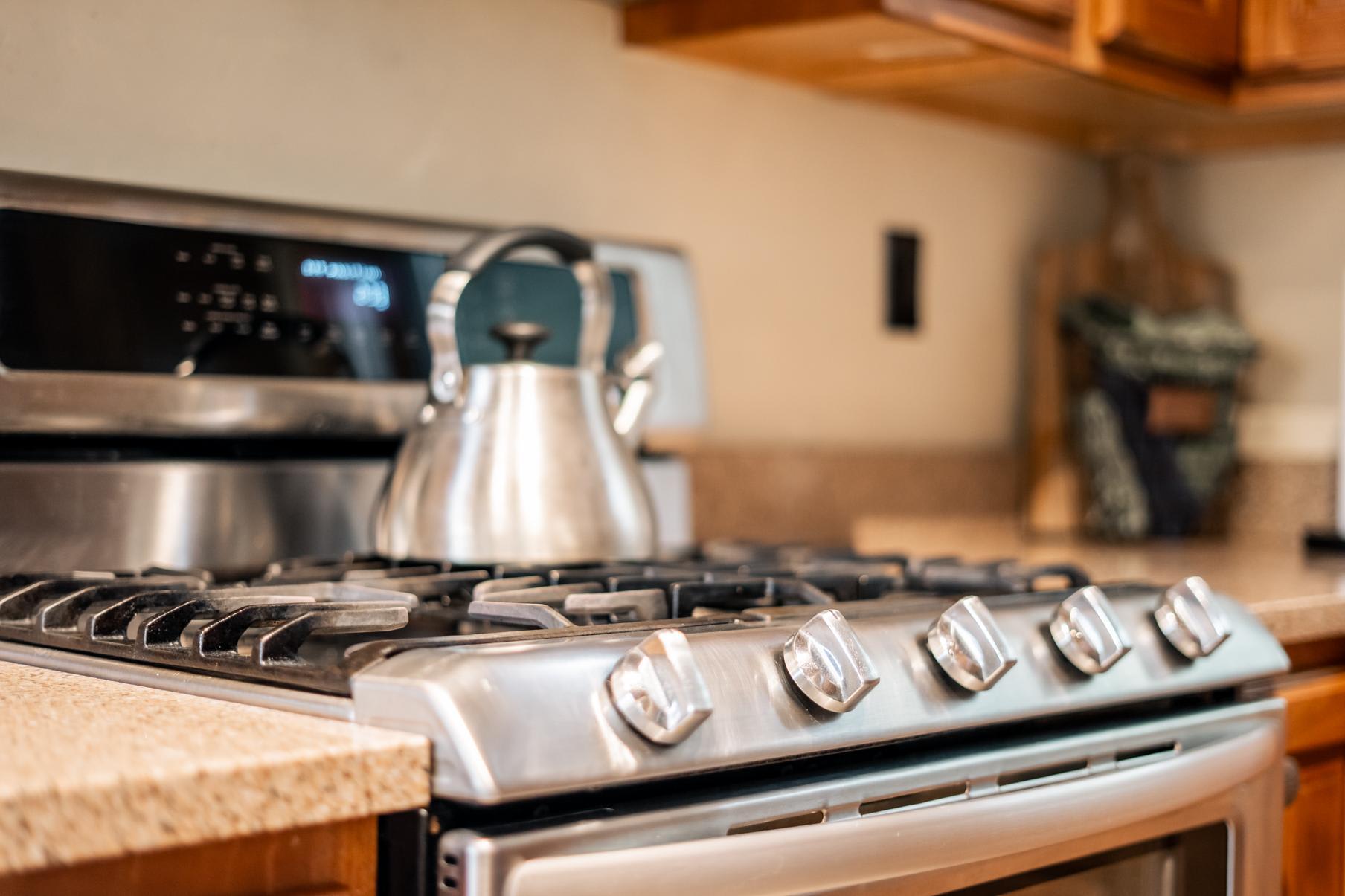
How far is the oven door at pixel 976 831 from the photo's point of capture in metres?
0.61

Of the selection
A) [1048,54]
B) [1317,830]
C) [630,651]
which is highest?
[1048,54]

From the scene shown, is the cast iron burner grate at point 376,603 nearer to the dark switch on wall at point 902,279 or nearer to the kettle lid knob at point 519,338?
the kettle lid knob at point 519,338

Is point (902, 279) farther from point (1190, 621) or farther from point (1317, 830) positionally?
point (1190, 621)

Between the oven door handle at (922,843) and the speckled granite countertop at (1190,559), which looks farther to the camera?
the speckled granite countertop at (1190,559)

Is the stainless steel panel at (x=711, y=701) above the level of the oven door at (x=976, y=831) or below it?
above

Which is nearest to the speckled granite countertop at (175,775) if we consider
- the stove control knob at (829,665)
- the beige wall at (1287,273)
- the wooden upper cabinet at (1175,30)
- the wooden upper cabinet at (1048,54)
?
the stove control knob at (829,665)

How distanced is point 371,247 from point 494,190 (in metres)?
0.23

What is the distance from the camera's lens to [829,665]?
0.70 m

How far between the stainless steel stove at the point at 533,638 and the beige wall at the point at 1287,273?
94 cm

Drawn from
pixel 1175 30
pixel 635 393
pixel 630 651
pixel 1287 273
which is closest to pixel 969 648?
pixel 630 651

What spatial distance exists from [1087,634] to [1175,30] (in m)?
1.03

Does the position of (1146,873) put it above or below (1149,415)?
below

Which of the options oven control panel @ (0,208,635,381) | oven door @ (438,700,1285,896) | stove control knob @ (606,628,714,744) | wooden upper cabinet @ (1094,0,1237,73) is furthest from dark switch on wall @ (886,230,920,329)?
stove control knob @ (606,628,714,744)

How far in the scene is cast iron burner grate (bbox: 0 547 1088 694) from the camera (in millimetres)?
691
